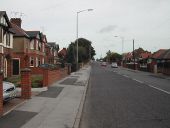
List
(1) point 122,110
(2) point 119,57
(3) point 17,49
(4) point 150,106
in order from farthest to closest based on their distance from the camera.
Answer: (2) point 119,57 → (3) point 17,49 → (4) point 150,106 → (1) point 122,110

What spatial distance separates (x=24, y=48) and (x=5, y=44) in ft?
37.4

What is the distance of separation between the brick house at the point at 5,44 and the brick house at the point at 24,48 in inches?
299

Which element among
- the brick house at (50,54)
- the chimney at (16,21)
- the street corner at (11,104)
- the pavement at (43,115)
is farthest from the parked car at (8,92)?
the brick house at (50,54)

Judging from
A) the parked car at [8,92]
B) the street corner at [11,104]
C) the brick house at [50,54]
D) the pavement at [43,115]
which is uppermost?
the brick house at [50,54]

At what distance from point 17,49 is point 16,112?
35627 mm

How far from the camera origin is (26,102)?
15.6 meters

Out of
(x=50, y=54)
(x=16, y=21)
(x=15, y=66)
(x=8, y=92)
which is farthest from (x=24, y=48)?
(x=8, y=92)

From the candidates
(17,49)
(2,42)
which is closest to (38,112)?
(2,42)

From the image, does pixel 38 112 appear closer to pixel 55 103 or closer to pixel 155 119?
pixel 55 103

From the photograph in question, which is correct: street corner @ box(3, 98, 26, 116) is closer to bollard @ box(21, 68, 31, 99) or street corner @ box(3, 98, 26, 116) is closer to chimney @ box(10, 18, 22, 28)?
bollard @ box(21, 68, 31, 99)

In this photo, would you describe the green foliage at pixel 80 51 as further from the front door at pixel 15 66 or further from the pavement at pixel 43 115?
the pavement at pixel 43 115

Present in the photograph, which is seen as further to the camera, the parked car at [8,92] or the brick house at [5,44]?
the brick house at [5,44]

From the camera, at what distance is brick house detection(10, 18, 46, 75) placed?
4705cm

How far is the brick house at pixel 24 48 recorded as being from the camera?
47.0 m
